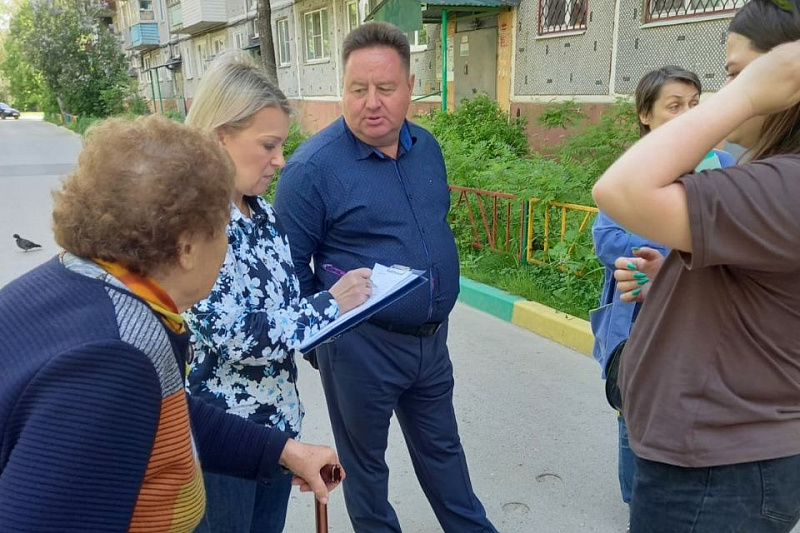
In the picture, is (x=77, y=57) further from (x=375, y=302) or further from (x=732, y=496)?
(x=732, y=496)

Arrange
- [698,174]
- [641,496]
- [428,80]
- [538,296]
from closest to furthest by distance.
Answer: [698,174] < [641,496] < [538,296] < [428,80]

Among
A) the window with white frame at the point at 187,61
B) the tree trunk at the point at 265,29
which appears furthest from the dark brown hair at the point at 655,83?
the window with white frame at the point at 187,61

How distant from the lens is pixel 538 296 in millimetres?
4934

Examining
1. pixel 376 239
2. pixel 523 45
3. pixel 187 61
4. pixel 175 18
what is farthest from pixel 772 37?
pixel 187 61

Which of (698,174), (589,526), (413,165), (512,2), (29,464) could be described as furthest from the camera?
(512,2)

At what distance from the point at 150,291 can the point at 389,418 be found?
1425 mm

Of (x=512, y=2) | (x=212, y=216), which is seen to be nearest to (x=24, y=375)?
(x=212, y=216)

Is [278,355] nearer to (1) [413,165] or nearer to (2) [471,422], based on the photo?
(1) [413,165]

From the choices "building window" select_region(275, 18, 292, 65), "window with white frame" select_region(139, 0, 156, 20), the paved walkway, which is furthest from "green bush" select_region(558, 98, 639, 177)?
"window with white frame" select_region(139, 0, 156, 20)

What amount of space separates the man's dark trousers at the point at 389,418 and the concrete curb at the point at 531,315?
214cm

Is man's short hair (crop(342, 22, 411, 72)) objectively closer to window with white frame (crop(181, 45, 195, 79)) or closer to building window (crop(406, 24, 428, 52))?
building window (crop(406, 24, 428, 52))

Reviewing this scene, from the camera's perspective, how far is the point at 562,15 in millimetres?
9367

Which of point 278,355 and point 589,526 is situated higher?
point 278,355

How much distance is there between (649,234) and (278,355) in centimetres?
93
